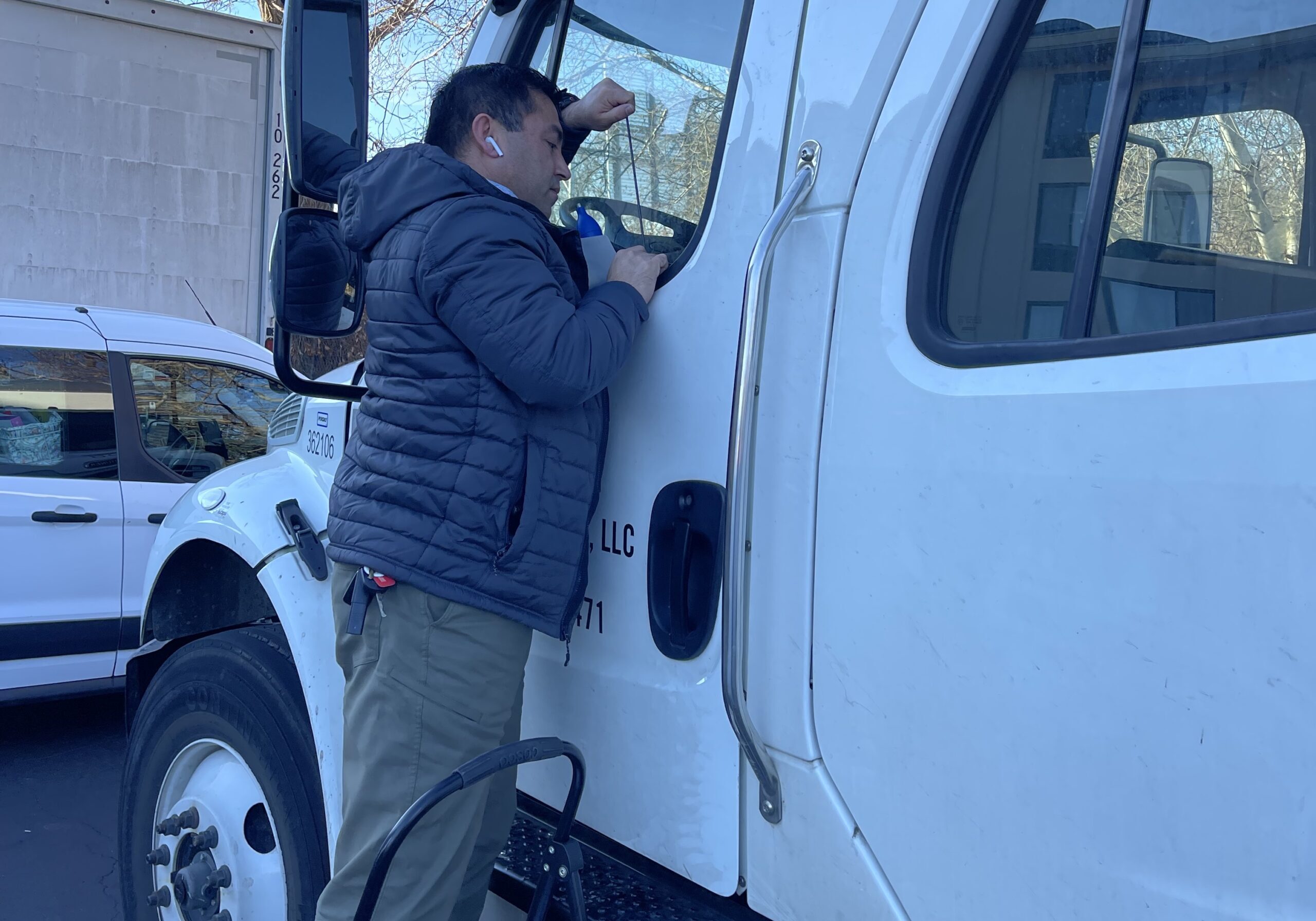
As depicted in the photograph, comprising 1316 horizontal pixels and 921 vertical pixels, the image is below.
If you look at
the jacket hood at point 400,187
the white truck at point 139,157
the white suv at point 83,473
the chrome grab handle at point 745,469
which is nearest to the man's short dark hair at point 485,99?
the jacket hood at point 400,187

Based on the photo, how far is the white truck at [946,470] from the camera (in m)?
1.10

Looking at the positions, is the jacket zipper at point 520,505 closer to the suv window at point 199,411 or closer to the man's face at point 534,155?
the man's face at point 534,155

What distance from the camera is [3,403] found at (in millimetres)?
4902

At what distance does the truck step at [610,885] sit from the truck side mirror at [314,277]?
981mm

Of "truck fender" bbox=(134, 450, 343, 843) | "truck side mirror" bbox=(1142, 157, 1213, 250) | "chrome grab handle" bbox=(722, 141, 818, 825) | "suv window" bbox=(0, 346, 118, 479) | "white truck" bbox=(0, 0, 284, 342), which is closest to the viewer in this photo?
"truck side mirror" bbox=(1142, 157, 1213, 250)

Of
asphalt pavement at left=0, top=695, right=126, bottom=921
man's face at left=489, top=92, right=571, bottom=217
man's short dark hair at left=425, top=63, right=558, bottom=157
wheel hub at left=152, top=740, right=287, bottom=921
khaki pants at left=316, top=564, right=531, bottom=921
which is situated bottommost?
asphalt pavement at left=0, top=695, right=126, bottom=921

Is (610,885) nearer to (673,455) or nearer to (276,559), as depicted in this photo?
(673,455)

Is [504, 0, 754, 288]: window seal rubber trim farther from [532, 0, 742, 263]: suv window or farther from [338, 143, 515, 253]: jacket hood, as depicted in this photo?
[338, 143, 515, 253]: jacket hood

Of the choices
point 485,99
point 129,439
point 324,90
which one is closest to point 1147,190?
point 485,99

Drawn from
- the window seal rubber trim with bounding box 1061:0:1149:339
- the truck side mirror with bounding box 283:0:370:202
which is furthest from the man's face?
the window seal rubber trim with bounding box 1061:0:1149:339

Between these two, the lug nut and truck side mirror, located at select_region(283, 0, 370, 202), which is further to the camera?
the lug nut

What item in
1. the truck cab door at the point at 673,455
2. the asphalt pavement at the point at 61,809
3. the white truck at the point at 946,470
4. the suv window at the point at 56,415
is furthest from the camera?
the suv window at the point at 56,415

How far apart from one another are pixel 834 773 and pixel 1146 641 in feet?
1.54

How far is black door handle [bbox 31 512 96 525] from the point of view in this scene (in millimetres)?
4816
